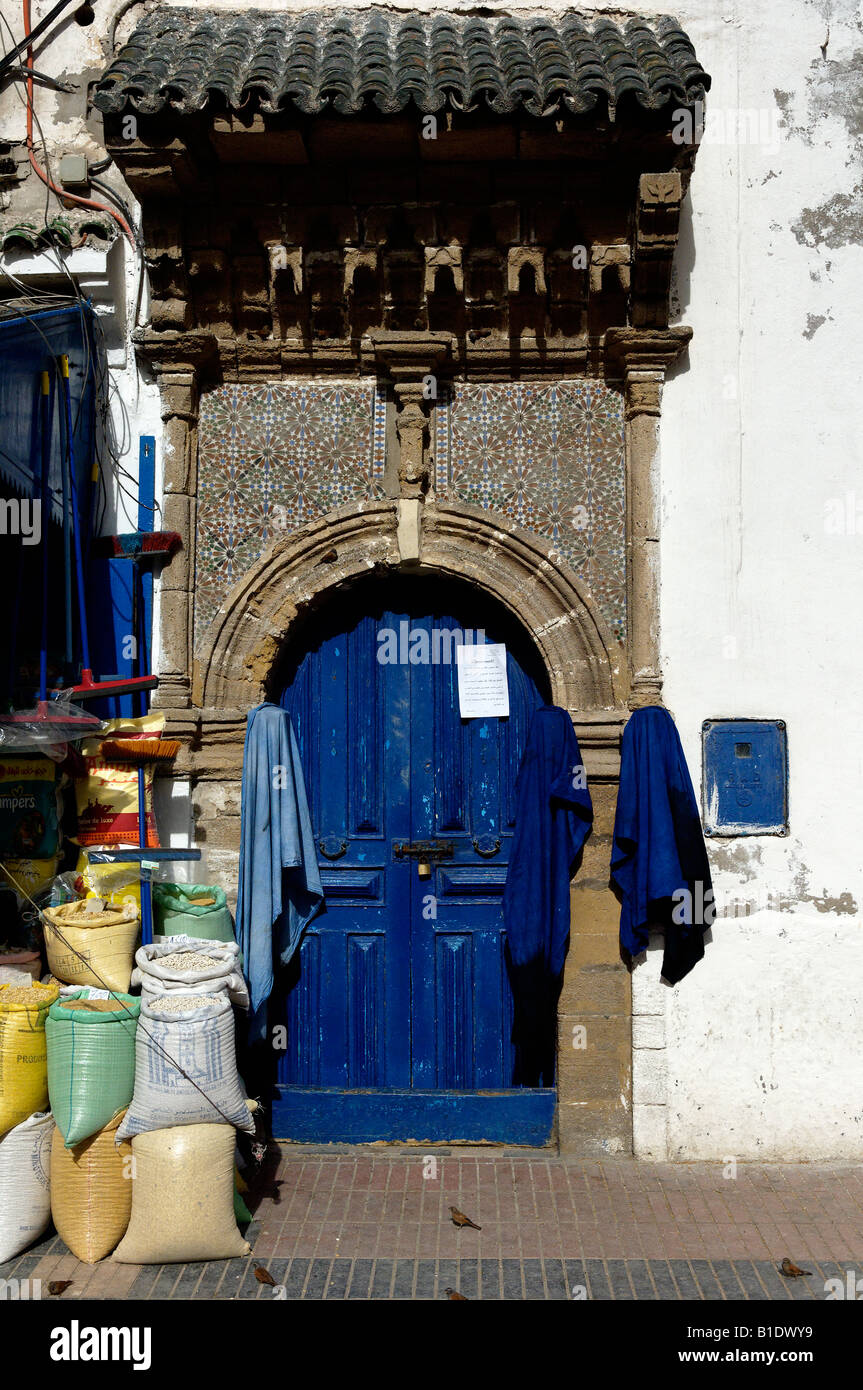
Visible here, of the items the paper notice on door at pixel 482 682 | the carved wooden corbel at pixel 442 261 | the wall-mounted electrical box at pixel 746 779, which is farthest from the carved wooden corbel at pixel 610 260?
the wall-mounted electrical box at pixel 746 779

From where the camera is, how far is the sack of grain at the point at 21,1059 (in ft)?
12.5

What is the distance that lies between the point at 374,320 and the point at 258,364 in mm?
556

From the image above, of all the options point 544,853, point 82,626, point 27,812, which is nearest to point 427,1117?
point 544,853

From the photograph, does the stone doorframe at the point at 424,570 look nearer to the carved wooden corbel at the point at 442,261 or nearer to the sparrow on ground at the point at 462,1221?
the carved wooden corbel at the point at 442,261

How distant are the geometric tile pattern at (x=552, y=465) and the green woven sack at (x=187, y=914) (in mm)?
2046

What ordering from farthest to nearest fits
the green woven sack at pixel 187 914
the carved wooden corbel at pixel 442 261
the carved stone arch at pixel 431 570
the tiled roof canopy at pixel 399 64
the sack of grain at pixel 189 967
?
the carved stone arch at pixel 431 570
the carved wooden corbel at pixel 442 261
the green woven sack at pixel 187 914
the tiled roof canopy at pixel 399 64
the sack of grain at pixel 189 967

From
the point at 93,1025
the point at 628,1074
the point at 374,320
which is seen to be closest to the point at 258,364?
the point at 374,320

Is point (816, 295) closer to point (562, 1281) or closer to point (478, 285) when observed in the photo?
point (478, 285)

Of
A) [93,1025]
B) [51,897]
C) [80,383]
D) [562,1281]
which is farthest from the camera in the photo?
[80,383]

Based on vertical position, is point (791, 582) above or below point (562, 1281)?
above

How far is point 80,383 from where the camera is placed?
15.1ft

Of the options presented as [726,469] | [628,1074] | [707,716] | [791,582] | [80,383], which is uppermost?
[80,383]

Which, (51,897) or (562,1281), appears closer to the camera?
(562,1281)

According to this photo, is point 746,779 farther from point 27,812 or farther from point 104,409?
point 104,409
